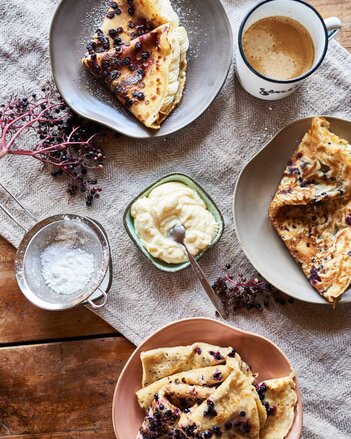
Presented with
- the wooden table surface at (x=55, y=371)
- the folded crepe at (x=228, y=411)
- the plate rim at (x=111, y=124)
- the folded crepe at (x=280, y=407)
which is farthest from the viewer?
the wooden table surface at (x=55, y=371)

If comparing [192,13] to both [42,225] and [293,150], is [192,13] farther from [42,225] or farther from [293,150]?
[42,225]

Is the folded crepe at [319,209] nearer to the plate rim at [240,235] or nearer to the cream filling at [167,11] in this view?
the plate rim at [240,235]

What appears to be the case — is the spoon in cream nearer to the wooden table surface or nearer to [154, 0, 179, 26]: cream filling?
the wooden table surface

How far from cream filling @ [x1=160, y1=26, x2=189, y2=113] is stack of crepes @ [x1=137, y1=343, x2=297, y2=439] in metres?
1.00

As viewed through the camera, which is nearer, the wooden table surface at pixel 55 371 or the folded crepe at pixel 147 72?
the folded crepe at pixel 147 72

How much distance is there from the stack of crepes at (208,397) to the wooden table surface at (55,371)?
0.89ft

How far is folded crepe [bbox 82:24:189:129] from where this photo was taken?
231 centimetres

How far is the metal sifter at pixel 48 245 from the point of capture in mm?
2299

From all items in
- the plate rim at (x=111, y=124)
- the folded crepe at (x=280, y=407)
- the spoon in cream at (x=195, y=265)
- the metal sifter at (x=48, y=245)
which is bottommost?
the folded crepe at (x=280, y=407)

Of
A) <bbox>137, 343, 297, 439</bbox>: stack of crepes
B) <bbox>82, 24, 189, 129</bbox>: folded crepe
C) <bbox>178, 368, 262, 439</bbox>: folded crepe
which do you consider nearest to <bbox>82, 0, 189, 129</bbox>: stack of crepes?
<bbox>82, 24, 189, 129</bbox>: folded crepe

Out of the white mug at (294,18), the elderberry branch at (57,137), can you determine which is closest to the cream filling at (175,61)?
the white mug at (294,18)

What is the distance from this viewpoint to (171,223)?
235 cm

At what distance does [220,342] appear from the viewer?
231 cm

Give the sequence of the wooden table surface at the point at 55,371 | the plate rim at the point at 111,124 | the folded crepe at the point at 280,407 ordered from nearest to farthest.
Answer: the folded crepe at the point at 280,407 < the plate rim at the point at 111,124 < the wooden table surface at the point at 55,371
